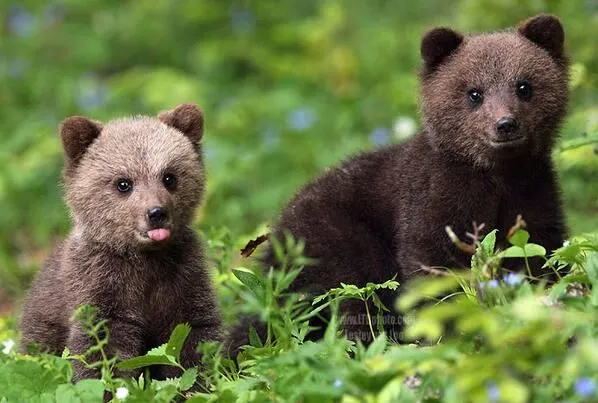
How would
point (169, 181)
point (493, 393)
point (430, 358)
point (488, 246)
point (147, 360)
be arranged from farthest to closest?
1. point (169, 181)
2. point (147, 360)
3. point (488, 246)
4. point (430, 358)
5. point (493, 393)

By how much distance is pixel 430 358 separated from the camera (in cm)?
396

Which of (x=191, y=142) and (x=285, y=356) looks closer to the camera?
(x=285, y=356)

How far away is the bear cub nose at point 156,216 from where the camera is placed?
613 cm

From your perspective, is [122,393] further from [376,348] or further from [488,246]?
[488,246]

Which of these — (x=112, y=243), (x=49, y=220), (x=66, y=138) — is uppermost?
(x=66, y=138)

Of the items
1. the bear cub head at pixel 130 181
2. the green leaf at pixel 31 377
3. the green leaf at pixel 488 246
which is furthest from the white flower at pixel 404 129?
the green leaf at pixel 31 377

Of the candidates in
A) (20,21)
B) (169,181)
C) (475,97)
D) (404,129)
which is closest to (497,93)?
(475,97)

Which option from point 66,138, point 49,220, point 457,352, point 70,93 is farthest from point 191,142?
point 70,93

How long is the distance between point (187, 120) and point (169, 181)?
517 millimetres

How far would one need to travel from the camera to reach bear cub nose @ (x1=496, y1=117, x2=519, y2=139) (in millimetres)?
6387

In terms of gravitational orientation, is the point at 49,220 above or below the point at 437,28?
below

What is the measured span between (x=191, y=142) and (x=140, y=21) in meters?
9.37

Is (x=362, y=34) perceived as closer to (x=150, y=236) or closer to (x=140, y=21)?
(x=140, y=21)

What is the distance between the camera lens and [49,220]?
1163 cm
